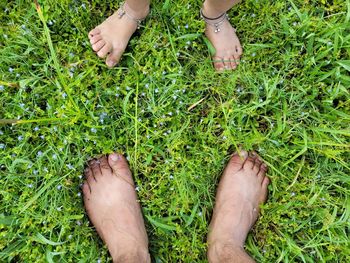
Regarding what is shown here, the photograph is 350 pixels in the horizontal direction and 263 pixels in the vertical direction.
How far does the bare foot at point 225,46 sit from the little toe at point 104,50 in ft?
1.99

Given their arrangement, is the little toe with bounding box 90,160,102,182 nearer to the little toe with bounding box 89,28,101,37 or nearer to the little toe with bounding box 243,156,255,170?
the little toe with bounding box 89,28,101,37

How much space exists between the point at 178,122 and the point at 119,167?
0.44 meters

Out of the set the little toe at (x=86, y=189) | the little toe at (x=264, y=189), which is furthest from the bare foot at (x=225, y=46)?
the little toe at (x=86, y=189)

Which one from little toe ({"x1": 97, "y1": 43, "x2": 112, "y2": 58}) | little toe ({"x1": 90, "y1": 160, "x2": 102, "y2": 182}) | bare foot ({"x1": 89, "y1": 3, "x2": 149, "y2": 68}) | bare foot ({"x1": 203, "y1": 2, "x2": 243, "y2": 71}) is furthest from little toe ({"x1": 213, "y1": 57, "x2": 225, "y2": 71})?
little toe ({"x1": 90, "y1": 160, "x2": 102, "y2": 182})

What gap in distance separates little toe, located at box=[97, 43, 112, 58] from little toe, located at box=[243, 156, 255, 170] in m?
1.07

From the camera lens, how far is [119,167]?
229 centimetres

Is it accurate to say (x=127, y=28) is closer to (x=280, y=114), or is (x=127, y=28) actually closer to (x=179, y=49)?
(x=179, y=49)

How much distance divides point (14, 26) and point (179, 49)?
97 cm

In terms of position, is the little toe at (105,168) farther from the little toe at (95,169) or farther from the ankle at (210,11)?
the ankle at (210,11)

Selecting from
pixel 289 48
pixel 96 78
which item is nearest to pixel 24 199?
pixel 96 78

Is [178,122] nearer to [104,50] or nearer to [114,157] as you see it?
[114,157]

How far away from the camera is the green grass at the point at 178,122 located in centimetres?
216

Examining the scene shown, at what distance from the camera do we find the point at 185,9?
91.1 inches

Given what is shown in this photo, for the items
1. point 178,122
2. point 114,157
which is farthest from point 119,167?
point 178,122
